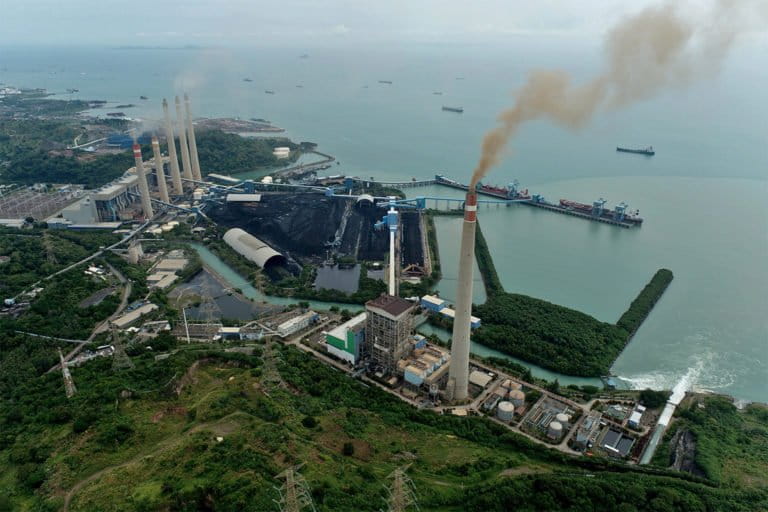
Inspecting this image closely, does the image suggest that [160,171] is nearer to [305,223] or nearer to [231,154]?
[305,223]

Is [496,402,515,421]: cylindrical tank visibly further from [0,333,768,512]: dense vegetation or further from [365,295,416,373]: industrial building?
[365,295,416,373]: industrial building

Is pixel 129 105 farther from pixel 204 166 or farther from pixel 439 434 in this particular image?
pixel 439 434

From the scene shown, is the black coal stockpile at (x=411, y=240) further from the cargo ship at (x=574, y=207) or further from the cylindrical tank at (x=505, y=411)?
the cylindrical tank at (x=505, y=411)

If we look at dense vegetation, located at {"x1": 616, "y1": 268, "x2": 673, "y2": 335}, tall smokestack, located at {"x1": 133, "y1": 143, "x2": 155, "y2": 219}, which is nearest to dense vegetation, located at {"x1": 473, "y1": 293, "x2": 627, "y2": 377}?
dense vegetation, located at {"x1": 616, "y1": 268, "x2": 673, "y2": 335}

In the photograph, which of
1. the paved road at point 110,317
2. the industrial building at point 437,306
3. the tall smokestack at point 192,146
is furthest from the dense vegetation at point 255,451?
the tall smokestack at point 192,146

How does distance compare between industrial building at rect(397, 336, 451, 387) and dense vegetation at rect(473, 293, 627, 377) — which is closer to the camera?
industrial building at rect(397, 336, 451, 387)

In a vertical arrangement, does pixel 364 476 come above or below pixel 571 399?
above

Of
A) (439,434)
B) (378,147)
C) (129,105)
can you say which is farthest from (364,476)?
(129,105)
